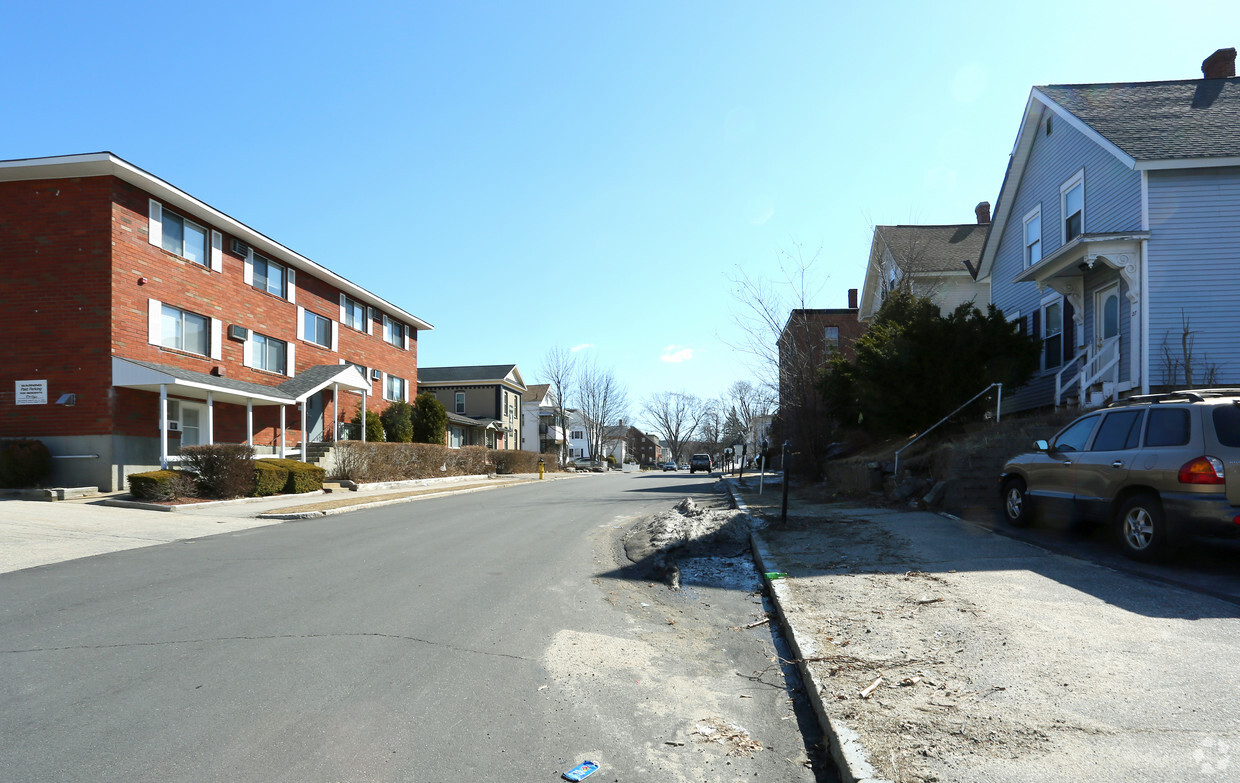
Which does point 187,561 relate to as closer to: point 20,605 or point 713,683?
point 20,605

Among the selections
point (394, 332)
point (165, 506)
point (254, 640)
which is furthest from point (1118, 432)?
point (394, 332)

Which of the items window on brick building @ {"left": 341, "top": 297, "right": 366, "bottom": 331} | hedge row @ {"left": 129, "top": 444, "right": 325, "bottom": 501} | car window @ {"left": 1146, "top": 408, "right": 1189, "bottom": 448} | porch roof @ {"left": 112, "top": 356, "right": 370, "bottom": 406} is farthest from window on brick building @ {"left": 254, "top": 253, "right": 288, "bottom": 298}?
car window @ {"left": 1146, "top": 408, "right": 1189, "bottom": 448}

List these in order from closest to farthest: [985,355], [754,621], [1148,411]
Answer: [754,621]
[1148,411]
[985,355]

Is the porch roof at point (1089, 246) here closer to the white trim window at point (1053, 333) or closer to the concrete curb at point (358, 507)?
the white trim window at point (1053, 333)

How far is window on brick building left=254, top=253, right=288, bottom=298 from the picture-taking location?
2747 centimetres

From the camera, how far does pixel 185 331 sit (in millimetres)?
23281

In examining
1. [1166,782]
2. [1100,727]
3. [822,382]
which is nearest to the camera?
[1166,782]

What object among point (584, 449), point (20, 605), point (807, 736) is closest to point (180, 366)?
point (20, 605)

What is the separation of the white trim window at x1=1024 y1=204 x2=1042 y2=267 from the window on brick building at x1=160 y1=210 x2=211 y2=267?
24.9 m

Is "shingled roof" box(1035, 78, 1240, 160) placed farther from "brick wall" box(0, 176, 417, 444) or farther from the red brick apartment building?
"brick wall" box(0, 176, 417, 444)

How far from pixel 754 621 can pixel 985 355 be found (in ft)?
40.6

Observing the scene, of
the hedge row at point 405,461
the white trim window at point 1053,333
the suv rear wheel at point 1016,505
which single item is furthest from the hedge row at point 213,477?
the white trim window at point 1053,333

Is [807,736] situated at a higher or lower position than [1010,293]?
lower

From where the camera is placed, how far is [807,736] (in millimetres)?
4211
